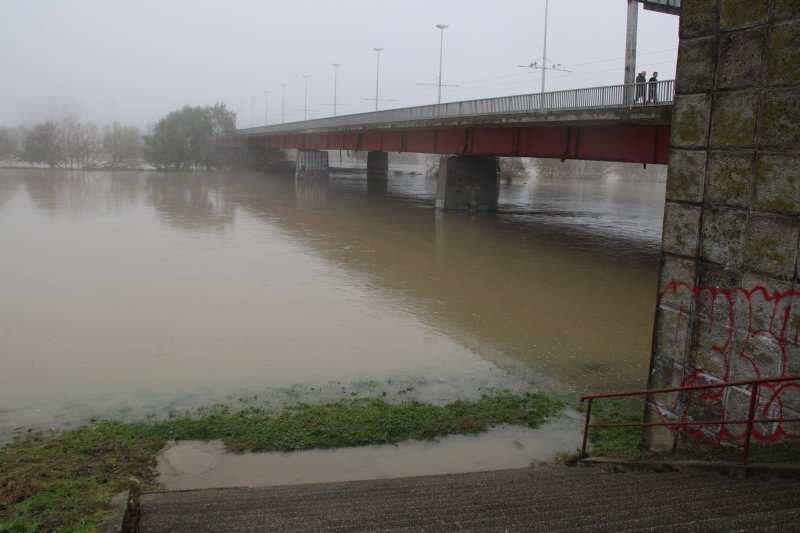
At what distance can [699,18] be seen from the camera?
318 inches

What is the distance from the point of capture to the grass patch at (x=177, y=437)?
6.88 meters

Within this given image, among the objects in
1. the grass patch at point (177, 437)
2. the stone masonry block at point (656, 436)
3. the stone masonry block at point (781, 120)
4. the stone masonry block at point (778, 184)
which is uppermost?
the stone masonry block at point (781, 120)

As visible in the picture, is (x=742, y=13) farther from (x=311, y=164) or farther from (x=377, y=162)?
(x=377, y=162)

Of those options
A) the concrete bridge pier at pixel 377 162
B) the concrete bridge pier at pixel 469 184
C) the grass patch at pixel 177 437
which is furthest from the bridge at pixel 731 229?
the concrete bridge pier at pixel 377 162

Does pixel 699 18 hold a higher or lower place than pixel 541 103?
lower

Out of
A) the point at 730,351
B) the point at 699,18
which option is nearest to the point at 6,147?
the point at 699,18

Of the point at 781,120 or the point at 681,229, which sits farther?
the point at 681,229

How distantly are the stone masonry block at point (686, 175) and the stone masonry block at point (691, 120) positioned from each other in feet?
0.43

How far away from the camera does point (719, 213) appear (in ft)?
25.7

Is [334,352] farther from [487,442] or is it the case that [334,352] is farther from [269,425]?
[487,442]

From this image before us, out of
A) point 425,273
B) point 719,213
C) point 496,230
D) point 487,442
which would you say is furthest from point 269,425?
point 496,230

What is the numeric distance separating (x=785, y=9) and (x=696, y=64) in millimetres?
1163

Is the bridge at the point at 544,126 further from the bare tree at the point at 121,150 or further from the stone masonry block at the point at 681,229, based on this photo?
the bare tree at the point at 121,150

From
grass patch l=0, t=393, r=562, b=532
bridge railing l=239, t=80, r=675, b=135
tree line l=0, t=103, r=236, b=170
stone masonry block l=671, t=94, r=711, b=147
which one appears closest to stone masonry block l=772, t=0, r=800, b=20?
stone masonry block l=671, t=94, r=711, b=147
